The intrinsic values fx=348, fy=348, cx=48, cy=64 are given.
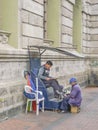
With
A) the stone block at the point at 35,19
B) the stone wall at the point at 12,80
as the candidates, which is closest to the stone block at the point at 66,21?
the stone block at the point at 35,19

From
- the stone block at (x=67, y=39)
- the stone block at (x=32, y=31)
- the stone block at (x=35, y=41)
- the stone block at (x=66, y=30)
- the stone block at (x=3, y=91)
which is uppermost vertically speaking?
the stone block at (x=66, y=30)

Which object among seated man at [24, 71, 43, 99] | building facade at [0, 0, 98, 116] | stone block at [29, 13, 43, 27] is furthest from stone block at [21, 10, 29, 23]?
seated man at [24, 71, 43, 99]

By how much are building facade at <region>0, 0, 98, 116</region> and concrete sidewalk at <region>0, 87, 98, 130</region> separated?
48cm

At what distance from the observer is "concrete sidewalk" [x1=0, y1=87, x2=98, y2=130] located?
9180 mm

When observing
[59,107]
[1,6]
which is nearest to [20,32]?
[1,6]

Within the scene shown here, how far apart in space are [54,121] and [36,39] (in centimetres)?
388

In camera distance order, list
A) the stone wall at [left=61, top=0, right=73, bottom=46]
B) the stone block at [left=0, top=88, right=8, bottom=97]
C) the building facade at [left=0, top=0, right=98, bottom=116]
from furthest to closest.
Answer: the stone wall at [left=61, top=0, right=73, bottom=46] → the building facade at [left=0, top=0, right=98, bottom=116] → the stone block at [left=0, top=88, right=8, bottom=97]

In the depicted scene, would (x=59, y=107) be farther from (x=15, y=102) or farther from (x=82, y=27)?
(x=82, y=27)

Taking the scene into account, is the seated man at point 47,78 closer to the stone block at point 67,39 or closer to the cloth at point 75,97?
the cloth at point 75,97

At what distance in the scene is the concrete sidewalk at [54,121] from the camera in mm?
9180

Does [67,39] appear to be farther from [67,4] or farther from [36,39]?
[36,39]

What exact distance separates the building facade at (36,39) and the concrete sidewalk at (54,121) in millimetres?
476

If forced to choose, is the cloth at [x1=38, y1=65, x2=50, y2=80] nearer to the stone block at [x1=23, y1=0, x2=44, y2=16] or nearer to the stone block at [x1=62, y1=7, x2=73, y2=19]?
the stone block at [x1=23, y1=0, x2=44, y2=16]

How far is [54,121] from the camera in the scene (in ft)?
32.8
